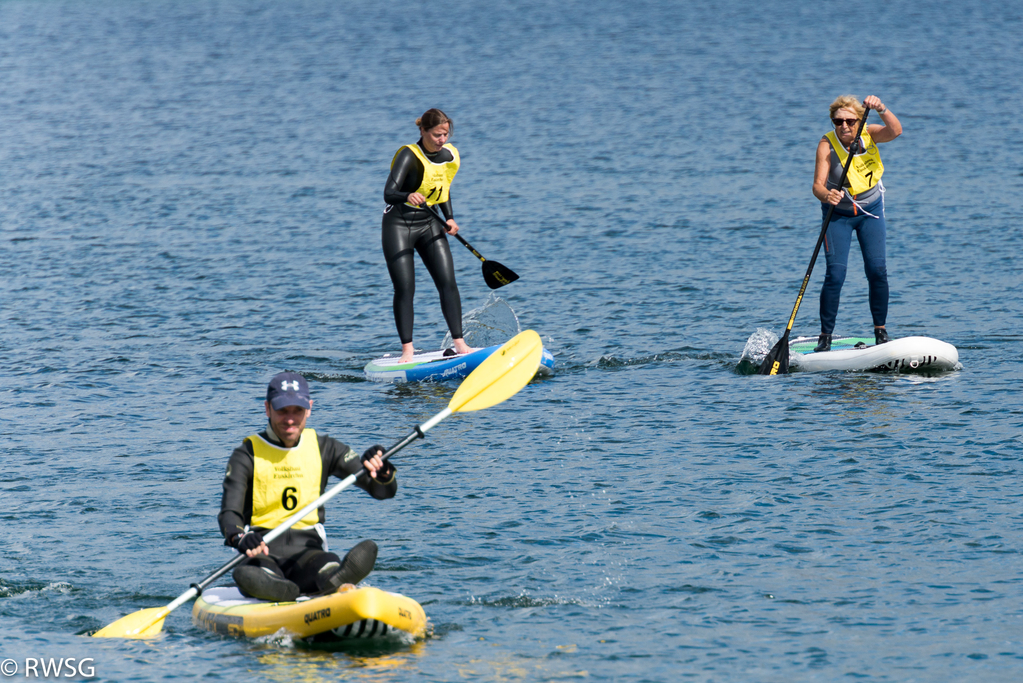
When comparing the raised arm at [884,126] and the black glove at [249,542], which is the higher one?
the raised arm at [884,126]

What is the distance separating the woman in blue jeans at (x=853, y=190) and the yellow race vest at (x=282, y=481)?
6.17 m

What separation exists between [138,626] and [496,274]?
23.6ft

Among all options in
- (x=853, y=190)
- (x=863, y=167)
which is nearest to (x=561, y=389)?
(x=853, y=190)

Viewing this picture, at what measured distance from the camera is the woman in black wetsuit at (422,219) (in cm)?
1253

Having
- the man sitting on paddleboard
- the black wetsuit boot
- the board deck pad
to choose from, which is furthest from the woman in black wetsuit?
the black wetsuit boot

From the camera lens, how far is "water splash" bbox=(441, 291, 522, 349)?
14.0m

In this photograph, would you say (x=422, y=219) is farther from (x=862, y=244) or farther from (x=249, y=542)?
(x=249, y=542)

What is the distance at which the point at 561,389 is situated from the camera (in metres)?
13.0

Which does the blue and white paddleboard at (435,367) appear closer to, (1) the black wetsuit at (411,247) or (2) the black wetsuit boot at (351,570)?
(1) the black wetsuit at (411,247)

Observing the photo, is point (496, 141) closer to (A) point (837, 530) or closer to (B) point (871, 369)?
(B) point (871, 369)

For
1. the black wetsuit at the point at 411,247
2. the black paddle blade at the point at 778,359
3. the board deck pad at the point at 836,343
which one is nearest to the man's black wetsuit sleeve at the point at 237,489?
the black wetsuit at the point at 411,247

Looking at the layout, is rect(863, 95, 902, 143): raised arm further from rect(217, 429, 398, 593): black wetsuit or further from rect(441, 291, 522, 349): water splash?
rect(217, 429, 398, 593): black wetsuit

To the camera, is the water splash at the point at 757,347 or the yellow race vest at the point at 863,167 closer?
the yellow race vest at the point at 863,167

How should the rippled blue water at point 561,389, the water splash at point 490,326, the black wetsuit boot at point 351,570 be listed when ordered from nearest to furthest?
the black wetsuit boot at point 351,570, the rippled blue water at point 561,389, the water splash at point 490,326
